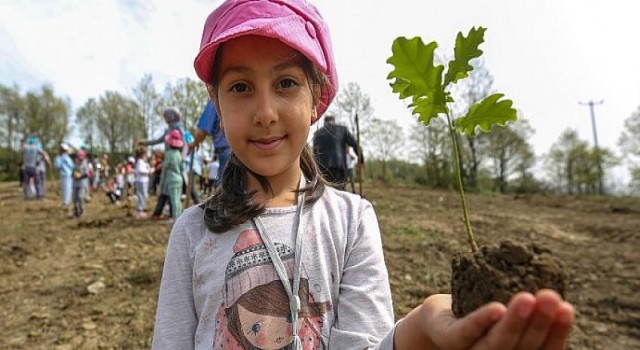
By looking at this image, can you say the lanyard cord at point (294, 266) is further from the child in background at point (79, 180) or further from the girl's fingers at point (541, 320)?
the child in background at point (79, 180)

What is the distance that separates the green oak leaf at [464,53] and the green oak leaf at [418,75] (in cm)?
3

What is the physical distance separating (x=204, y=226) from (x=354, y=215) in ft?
1.82

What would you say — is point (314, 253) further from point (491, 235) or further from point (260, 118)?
point (491, 235)

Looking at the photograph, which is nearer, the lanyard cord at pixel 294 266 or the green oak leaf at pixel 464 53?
the green oak leaf at pixel 464 53

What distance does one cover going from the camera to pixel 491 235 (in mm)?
8305

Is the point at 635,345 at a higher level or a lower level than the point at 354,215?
lower

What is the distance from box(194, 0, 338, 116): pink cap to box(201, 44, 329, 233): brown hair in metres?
0.04

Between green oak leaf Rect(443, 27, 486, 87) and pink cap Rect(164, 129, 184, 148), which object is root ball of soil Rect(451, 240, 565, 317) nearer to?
green oak leaf Rect(443, 27, 486, 87)

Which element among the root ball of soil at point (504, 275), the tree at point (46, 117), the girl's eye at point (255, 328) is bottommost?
the girl's eye at point (255, 328)

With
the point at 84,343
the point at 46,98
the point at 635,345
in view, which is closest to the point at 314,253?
the point at 84,343

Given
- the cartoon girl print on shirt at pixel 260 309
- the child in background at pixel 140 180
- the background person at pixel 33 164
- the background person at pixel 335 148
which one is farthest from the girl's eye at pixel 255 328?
the background person at pixel 33 164

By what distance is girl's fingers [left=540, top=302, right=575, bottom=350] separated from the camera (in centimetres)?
62

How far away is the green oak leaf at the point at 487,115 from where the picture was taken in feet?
3.24

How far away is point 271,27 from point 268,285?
810 mm
